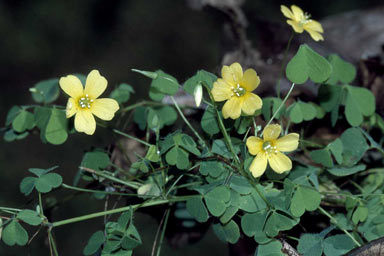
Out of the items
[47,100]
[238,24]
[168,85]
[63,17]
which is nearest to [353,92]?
[168,85]

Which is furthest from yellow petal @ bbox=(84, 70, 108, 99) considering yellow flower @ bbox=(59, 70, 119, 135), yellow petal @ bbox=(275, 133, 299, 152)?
yellow petal @ bbox=(275, 133, 299, 152)

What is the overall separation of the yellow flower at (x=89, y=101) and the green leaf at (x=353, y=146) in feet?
1.89

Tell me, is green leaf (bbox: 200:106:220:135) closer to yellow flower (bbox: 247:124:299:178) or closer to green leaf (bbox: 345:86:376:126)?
yellow flower (bbox: 247:124:299:178)

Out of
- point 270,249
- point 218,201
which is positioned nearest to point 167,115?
point 218,201

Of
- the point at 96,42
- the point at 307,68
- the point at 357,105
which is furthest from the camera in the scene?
the point at 96,42

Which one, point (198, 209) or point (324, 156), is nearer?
point (198, 209)

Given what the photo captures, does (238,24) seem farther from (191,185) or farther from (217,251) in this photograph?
(217,251)

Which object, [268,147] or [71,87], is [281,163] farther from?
[71,87]

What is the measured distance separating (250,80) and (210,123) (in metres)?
0.15

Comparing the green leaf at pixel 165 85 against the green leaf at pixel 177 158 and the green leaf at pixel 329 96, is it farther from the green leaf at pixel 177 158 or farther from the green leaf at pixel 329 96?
the green leaf at pixel 329 96

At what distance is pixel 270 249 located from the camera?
3.51ft

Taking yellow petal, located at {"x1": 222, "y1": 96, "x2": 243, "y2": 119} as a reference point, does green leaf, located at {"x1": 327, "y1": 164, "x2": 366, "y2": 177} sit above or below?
below

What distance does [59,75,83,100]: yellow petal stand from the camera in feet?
3.66

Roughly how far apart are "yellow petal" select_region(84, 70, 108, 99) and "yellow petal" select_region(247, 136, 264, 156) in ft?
1.09
